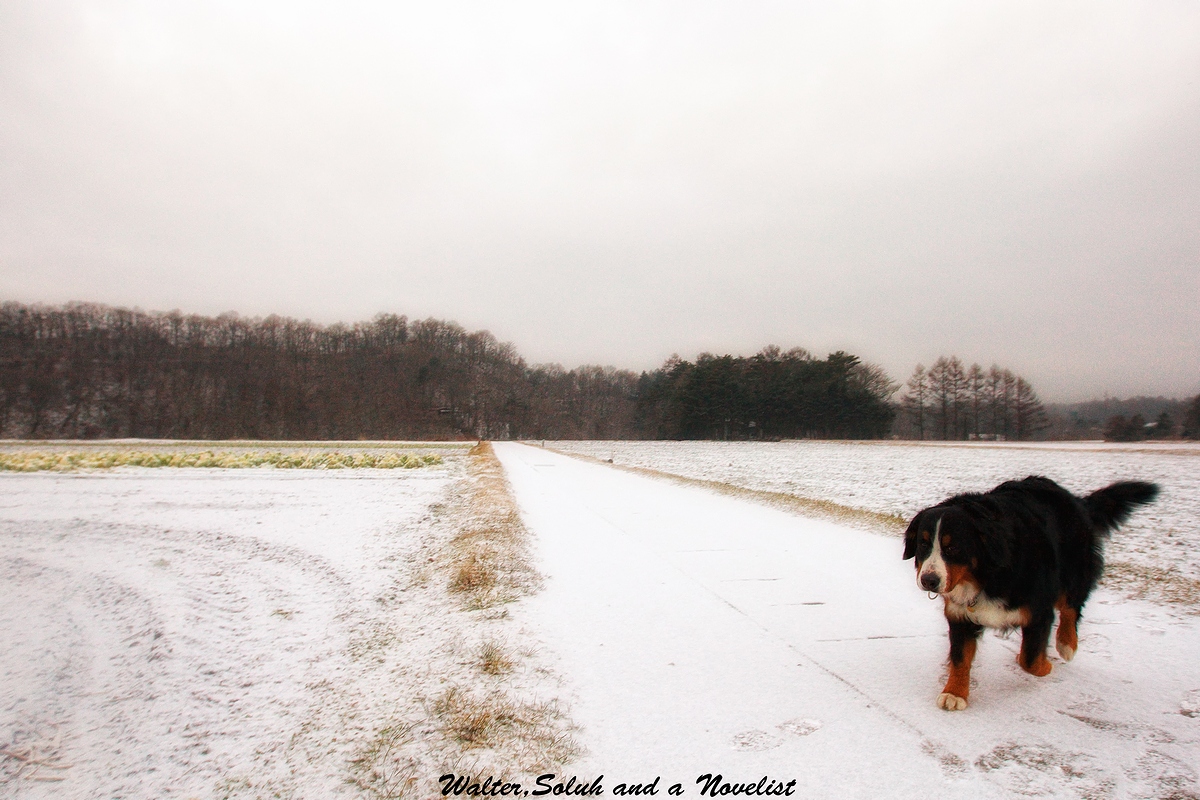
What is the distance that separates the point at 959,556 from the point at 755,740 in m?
1.34

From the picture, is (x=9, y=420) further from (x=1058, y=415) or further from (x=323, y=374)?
(x=1058, y=415)

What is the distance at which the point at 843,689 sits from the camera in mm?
3299

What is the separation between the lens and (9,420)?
Answer: 7125 centimetres

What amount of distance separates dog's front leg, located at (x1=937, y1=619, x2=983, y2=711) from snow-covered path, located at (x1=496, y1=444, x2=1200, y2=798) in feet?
0.28

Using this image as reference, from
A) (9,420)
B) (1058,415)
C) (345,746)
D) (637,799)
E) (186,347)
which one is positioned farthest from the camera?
(186,347)

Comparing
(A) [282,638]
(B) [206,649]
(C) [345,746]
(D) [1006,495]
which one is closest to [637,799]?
(C) [345,746]

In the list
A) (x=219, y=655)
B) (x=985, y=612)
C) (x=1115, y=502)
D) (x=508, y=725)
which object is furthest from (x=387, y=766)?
(x=1115, y=502)

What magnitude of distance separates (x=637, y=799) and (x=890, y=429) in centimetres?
8749

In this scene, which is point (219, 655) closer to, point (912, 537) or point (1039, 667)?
point (912, 537)

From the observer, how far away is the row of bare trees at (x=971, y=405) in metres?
72.3

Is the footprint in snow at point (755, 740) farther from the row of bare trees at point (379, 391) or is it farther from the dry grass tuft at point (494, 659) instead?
the row of bare trees at point (379, 391)

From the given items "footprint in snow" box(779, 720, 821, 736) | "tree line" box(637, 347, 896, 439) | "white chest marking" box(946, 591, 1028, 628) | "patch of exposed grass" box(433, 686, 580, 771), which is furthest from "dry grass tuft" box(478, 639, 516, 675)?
"tree line" box(637, 347, 896, 439)

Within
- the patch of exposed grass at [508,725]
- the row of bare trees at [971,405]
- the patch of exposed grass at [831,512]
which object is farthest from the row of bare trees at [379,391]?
the patch of exposed grass at [508,725]

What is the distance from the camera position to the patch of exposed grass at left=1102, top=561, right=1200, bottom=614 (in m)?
5.02
